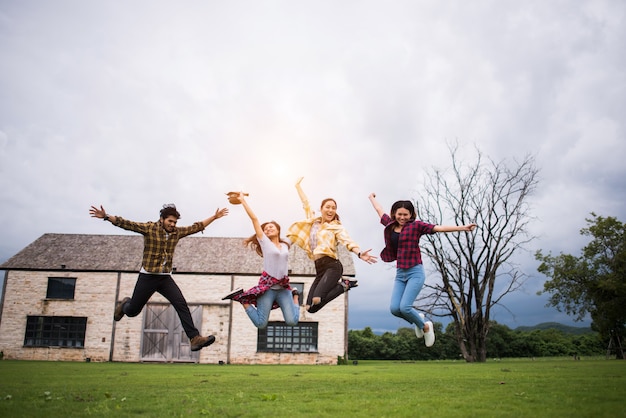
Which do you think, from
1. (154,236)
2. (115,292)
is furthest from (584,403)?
(115,292)

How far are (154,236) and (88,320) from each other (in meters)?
26.1

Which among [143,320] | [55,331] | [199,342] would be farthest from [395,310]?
[55,331]

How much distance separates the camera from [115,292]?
99.6ft

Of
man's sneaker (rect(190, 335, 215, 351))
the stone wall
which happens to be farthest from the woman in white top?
the stone wall

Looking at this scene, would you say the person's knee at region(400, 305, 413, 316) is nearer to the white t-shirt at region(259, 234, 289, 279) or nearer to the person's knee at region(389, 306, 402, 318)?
the person's knee at region(389, 306, 402, 318)

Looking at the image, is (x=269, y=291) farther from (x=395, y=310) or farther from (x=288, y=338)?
(x=288, y=338)

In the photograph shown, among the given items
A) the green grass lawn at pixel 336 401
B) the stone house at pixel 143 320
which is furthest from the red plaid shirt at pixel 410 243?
→ the stone house at pixel 143 320

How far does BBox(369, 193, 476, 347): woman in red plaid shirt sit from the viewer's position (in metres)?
6.81

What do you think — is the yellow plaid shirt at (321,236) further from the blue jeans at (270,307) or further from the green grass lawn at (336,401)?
the green grass lawn at (336,401)

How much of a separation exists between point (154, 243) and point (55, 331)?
27244 mm

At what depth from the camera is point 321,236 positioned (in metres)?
7.66

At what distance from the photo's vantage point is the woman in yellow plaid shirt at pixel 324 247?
717cm

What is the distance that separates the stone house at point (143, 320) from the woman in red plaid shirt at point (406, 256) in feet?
75.8

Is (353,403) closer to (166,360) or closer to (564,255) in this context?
(166,360)
